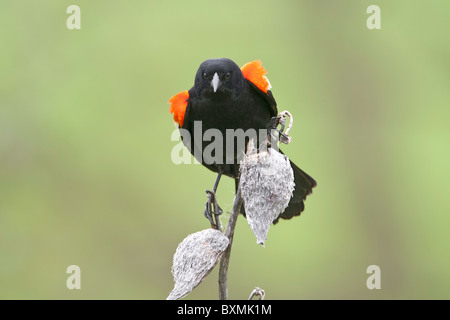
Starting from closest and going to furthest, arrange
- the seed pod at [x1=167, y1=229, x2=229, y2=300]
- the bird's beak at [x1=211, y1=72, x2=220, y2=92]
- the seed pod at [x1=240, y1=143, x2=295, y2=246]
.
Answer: the seed pod at [x1=167, y1=229, x2=229, y2=300], the seed pod at [x1=240, y1=143, x2=295, y2=246], the bird's beak at [x1=211, y1=72, x2=220, y2=92]

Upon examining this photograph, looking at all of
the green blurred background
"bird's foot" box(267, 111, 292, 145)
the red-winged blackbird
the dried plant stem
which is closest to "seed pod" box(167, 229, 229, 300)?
the dried plant stem

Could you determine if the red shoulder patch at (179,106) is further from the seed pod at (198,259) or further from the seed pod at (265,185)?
the seed pod at (198,259)

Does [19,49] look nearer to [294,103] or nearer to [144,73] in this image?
[144,73]

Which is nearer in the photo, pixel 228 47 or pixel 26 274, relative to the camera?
pixel 26 274

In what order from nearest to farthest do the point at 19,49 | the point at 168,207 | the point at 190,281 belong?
the point at 190,281 < the point at 19,49 < the point at 168,207

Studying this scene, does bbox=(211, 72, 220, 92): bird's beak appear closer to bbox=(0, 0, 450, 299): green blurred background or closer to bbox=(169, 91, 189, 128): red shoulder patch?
bbox=(169, 91, 189, 128): red shoulder patch

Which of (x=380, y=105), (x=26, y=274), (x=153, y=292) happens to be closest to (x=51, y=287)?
(x=26, y=274)

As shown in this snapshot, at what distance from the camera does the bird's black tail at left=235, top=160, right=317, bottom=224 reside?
12.7 feet

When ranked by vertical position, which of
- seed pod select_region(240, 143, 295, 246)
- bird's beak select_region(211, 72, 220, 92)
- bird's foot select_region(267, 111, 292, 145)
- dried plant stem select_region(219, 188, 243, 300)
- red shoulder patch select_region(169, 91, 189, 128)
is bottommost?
dried plant stem select_region(219, 188, 243, 300)

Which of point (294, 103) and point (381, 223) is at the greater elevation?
point (294, 103)

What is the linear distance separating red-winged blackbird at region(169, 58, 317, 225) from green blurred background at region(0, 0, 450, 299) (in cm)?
270

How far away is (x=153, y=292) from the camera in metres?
6.97

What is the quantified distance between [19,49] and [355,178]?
4.28 metres

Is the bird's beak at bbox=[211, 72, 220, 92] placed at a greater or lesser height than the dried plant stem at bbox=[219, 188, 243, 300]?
greater
